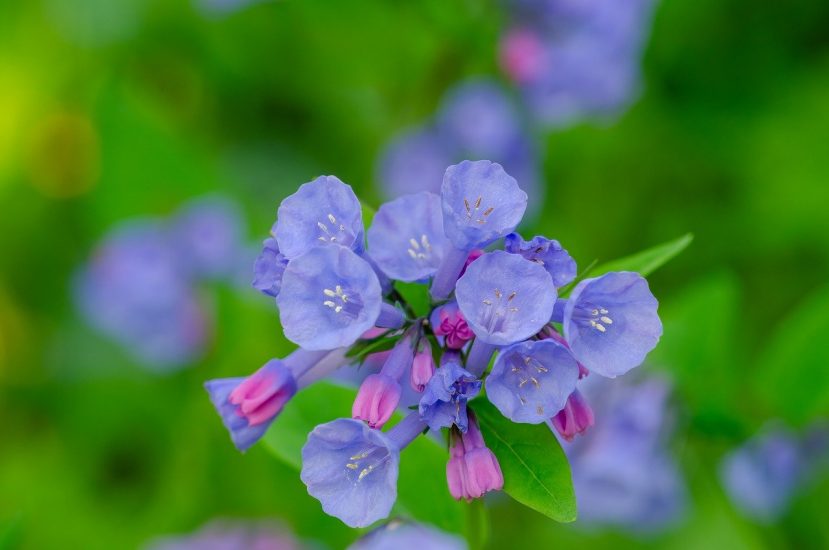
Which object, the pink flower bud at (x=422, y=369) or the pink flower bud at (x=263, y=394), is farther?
the pink flower bud at (x=263, y=394)

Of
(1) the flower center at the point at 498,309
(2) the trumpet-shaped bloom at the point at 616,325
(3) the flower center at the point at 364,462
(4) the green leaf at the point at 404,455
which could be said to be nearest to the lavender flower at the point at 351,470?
(3) the flower center at the point at 364,462

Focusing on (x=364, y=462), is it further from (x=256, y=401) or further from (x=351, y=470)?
(x=256, y=401)

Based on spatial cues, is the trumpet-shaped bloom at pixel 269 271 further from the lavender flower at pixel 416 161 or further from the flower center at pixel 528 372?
the lavender flower at pixel 416 161

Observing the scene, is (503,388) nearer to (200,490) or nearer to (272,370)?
(272,370)

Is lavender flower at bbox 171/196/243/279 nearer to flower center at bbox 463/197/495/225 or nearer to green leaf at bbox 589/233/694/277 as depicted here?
green leaf at bbox 589/233/694/277

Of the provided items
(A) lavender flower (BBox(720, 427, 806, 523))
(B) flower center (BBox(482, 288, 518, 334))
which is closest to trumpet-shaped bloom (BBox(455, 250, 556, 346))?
(B) flower center (BBox(482, 288, 518, 334))

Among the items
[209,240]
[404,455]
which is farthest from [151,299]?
[404,455]
